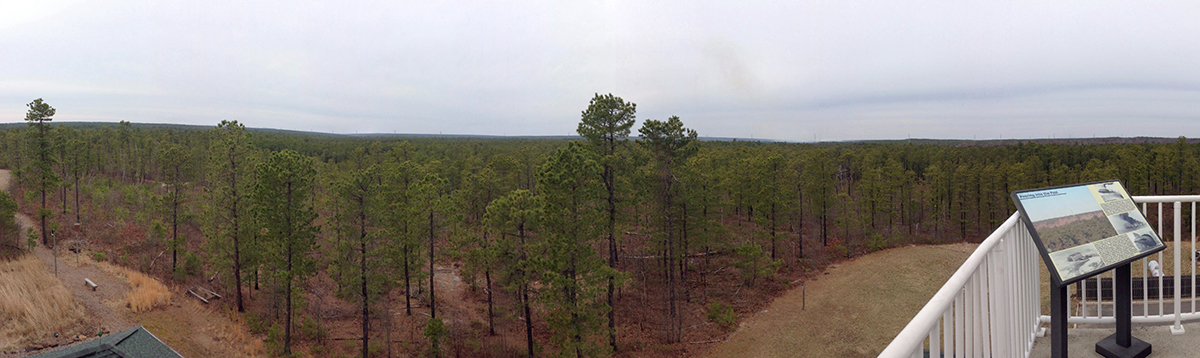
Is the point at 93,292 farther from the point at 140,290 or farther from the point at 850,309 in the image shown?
the point at 850,309

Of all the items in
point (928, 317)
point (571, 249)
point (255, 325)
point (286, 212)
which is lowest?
point (255, 325)

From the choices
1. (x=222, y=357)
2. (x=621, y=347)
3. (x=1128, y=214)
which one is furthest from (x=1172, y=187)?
(x=222, y=357)

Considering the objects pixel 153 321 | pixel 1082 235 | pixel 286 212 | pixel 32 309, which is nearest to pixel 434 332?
pixel 286 212

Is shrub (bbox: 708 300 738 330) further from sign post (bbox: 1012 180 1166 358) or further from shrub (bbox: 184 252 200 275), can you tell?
shrub (bbox: 184 252 200 275)

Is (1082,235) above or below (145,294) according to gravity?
above

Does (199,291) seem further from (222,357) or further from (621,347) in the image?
(621,347)

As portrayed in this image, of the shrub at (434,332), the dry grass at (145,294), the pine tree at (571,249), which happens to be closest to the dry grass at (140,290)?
the dry grass at (145,294)

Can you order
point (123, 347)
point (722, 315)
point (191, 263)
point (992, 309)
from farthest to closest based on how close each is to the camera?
point (191, 263)
point (722, 315)
point (123, 347)
point (992, 309)
